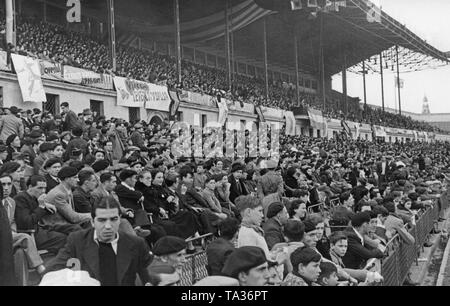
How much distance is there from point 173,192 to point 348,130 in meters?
43.9

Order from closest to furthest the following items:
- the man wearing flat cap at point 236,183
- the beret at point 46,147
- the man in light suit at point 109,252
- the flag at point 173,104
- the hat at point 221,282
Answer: the hat at point 221,282 → the man in light suit at point 109,252 → the beret at point 46,147 → the man wearing flat cap at point 236,183 → the flag at point 173,104

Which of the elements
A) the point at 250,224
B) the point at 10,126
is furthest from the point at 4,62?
the point at 250,224

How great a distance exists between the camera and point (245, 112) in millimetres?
33281

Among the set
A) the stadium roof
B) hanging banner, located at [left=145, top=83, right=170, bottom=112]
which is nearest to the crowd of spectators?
hanging banner, located at [left=145, top=83, right=170, bottom=112]

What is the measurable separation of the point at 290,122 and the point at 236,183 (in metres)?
29.6

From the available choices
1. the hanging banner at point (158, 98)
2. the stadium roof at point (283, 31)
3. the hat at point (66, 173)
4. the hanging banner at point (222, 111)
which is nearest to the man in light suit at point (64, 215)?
the hat at point (66, 173)

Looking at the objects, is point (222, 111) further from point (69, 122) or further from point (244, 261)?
point (244, 261)

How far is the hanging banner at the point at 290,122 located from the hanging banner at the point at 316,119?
7.61 ft

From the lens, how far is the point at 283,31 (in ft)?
152

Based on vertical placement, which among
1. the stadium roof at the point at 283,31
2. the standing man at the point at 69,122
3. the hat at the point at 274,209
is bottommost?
the hat at the point at 274,209

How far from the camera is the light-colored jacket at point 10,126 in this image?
1180 cm

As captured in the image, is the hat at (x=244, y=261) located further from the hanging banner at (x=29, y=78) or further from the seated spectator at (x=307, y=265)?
the hanging banner at (x=29, y=78)

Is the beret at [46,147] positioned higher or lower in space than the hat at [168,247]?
higher

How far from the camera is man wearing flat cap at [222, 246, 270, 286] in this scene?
397 cm
